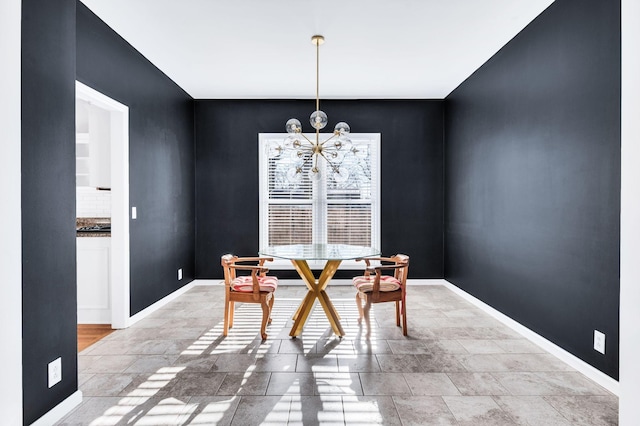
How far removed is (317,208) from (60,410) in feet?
13.1

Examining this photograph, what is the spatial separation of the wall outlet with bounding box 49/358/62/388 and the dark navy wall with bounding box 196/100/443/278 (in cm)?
352

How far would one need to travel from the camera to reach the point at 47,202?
203cm

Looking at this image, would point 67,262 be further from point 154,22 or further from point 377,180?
point 377,180

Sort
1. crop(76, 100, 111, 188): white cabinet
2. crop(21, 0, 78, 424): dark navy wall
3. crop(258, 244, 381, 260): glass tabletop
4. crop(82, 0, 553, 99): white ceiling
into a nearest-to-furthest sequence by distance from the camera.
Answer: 1. crop(21, 0, 78, 424): dark navy wall
2. crop(82, 0, 553, 99): white ceiling
3. crop(258, 244, 381, 260): glass tabletop
4. crop(76, 100, 111, 188): white cabinet

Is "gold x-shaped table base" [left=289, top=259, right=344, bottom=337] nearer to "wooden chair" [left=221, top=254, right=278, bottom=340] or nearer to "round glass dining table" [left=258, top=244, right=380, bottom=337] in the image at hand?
"round glass dining table" [left=258, top=244, right=380, bottom=337]

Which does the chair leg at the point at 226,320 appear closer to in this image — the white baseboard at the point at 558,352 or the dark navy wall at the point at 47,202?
Answer: the dark navy wall at the point at 47,202

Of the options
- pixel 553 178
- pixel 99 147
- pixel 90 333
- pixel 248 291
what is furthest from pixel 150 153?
pixel 553 178

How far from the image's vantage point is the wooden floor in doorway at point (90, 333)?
3.21m

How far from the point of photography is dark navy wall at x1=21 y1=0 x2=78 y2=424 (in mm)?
1877

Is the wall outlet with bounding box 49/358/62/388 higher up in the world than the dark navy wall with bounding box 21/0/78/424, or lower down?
lower down

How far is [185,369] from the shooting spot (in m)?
2.70

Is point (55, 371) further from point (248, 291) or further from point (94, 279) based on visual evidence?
point (94, 279)
